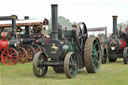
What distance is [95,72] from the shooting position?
282 inches

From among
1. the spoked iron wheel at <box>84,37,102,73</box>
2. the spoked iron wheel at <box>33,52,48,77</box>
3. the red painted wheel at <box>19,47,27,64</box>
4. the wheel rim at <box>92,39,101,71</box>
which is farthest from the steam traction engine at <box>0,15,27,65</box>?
the spoked iron wheel at <box>84,37,102,73</box>

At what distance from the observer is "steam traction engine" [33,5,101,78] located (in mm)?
6266

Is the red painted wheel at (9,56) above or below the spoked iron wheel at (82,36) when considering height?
below

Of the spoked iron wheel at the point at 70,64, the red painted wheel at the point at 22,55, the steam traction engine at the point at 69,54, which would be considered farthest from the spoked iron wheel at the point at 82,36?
the red painted wheel at the point at 22,55

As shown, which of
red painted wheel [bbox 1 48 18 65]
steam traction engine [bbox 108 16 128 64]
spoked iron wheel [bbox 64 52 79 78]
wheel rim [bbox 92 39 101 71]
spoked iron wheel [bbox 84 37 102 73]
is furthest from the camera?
steam traction engine [bbox 108 16 128 64]

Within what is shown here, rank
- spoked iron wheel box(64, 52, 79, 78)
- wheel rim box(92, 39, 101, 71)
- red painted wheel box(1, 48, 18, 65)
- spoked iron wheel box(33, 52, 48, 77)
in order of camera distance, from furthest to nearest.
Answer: red painted wheel box(1, 48, 18, 65) < wheel rim box(92, 39, 101, 71) < spoked iron wheel box(33, 52, 48, 77) < spoked iron wheel box(64, 52, 79, 78)

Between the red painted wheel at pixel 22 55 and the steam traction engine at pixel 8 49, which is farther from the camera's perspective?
the red painted wheel at pixel 22 55

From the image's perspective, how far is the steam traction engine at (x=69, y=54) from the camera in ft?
20.6

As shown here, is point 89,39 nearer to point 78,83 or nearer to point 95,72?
point 95,72

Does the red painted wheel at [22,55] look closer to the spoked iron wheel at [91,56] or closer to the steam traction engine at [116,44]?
the steam traction engine at [116,44]

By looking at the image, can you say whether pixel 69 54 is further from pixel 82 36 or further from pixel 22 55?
pixel 22 55

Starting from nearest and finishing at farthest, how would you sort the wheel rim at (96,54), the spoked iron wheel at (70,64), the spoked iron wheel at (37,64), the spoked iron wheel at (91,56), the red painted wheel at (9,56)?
the spoked iron wheel at (70,64), the spoked iron wheel at (37,64), the spoked iron wheel at (91,56), the wheel rim at (96,54), the red painted wheel at (9,56)

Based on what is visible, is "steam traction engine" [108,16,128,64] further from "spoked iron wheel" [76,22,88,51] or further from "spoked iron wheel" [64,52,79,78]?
→ "spoked iron wheel" [64,52,79,78]

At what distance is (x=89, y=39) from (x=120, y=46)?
394cm
